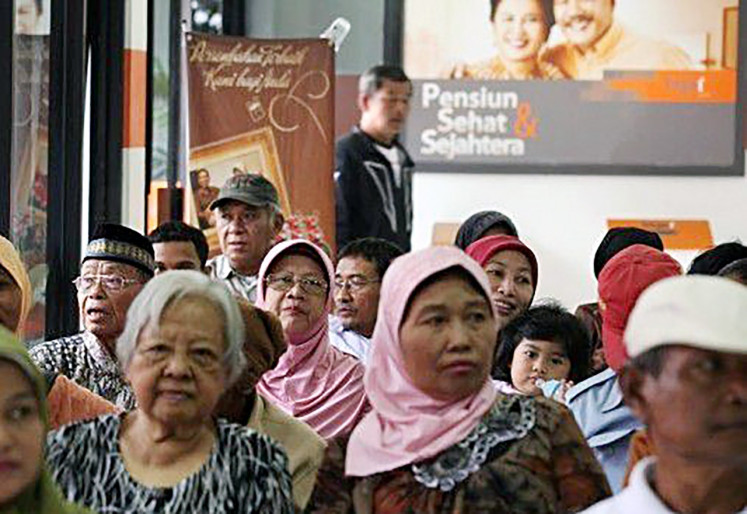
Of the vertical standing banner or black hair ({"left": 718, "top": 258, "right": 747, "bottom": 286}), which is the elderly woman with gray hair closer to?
black hair ({"left": 718, "top": 258, "right": 747, "bottom": 286})

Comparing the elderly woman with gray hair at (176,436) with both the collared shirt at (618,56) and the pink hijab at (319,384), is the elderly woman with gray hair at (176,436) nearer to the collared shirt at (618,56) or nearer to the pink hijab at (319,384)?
the pink hijab at (319,384)

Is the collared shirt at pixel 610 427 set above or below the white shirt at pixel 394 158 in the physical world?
below

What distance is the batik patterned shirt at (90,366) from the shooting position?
19.5 ft

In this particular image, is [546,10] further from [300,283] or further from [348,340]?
[300,283]

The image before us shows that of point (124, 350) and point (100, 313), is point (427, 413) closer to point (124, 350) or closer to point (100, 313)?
point (124, 350)

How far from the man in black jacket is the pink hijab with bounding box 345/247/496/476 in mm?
7046

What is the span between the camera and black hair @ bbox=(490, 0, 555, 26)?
1340cm

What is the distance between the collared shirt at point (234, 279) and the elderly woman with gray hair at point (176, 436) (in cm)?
315

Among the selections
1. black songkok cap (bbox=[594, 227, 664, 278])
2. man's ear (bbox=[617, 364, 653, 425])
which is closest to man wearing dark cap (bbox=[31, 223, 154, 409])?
black songkok cap (bbox=[594, 227, 664, 278])

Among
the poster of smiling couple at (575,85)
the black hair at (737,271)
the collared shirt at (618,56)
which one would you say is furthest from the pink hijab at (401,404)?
the collared shirt at (618,56)

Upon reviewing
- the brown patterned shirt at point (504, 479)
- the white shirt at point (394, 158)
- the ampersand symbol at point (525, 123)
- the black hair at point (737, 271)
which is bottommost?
the brown patterned shirt at point (504, 479)

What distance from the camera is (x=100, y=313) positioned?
6.17 m

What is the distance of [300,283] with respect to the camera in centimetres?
640

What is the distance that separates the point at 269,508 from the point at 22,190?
485 cm
